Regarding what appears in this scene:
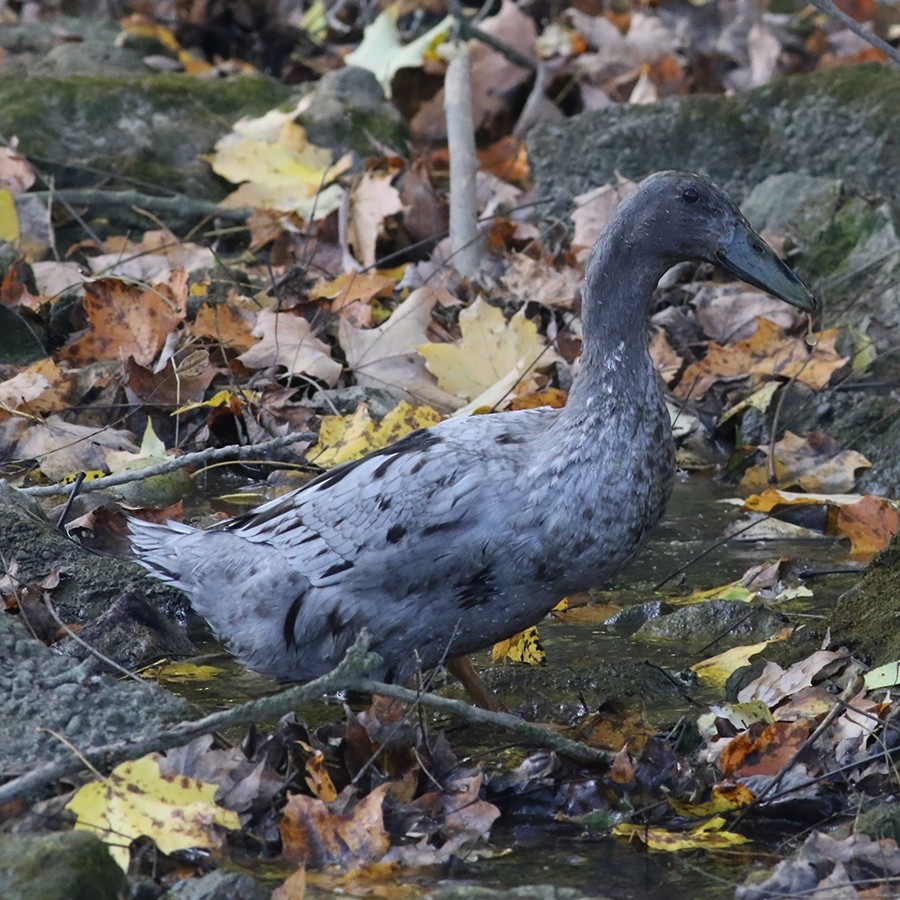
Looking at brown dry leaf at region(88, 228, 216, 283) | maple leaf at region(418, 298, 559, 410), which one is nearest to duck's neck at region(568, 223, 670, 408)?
maple leaf at region(418, 298, 559, 410)

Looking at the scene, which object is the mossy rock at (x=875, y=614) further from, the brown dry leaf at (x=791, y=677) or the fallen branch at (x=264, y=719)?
the fallen branch at (x=264, y=719)

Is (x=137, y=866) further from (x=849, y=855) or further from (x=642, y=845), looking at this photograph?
(x=849, y=855)

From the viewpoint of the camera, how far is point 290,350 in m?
6.89

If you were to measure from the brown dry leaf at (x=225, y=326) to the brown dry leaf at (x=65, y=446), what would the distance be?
817 mm

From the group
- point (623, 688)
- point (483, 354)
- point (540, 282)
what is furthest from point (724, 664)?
point (540, 282)

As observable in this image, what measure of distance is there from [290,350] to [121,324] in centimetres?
76

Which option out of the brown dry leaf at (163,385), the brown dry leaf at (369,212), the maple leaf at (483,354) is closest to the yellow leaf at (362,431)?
the maple leaf at (483,354)

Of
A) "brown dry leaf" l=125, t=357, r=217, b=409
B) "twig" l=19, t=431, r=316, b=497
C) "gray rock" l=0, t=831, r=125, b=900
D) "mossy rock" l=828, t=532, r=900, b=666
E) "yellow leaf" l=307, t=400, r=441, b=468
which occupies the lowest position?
"brown dry leaf" l=125, t=357, r=217, b=409

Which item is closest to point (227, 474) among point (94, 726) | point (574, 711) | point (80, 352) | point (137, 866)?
point (80, 352)

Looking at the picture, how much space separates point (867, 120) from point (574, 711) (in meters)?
4.99

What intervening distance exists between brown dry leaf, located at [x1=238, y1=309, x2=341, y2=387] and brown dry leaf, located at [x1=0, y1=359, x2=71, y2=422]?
757 mm

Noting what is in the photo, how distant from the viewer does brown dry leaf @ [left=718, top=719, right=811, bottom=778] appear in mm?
3939

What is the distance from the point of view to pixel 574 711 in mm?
4648

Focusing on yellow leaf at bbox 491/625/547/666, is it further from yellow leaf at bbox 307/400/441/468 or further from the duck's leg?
yellow leaf at bbox 307/400/441/468
